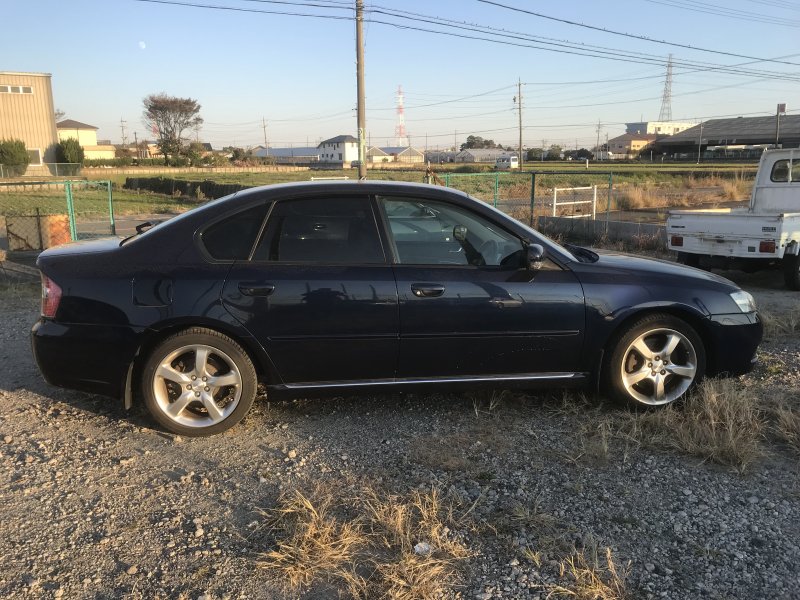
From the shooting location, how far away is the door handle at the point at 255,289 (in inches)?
150

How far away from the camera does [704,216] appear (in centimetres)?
891

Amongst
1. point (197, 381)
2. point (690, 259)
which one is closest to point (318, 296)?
point (197, 381)

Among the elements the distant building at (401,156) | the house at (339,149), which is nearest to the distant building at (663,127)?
the distant building at (401,156)

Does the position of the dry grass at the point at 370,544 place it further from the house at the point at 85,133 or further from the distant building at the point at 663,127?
the distant building at the point at 663,127

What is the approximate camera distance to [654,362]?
4.25 m

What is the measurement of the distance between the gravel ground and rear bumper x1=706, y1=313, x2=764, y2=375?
421mm

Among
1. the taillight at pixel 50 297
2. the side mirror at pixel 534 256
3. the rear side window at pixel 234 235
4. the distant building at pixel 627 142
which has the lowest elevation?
the taillight at pixel 50 297

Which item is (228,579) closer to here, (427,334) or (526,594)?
(526,594)

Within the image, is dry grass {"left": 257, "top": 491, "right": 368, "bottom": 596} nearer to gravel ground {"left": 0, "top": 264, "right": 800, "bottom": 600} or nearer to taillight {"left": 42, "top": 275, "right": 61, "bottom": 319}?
gravel ground {"left": 0, "top": 264, "right": 800, "bottom": 600}

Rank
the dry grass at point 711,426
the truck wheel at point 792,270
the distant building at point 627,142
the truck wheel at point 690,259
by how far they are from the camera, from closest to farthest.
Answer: the dry grass at point 711,426 < the truck wheel at point 792,270 < the truck wheel at point 690,259 < the distant building at point 627,142

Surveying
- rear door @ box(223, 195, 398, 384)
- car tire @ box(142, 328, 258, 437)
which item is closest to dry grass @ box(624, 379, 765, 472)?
rear door @ box(223, 195, 398, 384)

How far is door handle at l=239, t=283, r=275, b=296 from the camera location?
12.5 feet

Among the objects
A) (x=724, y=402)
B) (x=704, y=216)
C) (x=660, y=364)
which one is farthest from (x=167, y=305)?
(x=704, y=216)

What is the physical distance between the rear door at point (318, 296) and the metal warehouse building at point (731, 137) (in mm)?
71383
